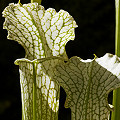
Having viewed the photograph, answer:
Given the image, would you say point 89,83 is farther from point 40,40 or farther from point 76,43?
point 76,43

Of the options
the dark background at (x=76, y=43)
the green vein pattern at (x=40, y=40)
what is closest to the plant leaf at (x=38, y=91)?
the green vein pattern at (x=40, y=40)

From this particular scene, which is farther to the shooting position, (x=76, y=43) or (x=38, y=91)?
(x=76, y=43)

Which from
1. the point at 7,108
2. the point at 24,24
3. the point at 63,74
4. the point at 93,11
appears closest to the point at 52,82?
the point at 63,74

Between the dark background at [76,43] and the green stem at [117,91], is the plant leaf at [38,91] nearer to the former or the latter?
the green stem at [117,91]

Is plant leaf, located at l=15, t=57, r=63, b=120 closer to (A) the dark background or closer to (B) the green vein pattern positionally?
(B) the green vein pattern

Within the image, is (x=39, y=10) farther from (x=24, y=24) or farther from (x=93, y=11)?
(x=93, y=11)

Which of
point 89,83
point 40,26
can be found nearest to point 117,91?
point 89,83
